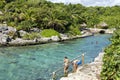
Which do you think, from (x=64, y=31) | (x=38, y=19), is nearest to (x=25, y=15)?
(x=38, y=19)

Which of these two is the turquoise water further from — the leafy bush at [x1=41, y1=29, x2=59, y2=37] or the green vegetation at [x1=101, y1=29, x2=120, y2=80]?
the leafy bush at [x1=41, y1=29, x2=59, y2=37]

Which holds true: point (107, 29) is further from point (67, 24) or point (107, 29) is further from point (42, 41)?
point (42, 41)

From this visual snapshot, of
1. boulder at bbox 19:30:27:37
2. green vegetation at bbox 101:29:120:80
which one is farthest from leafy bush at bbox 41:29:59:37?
green vegetation at bbox 101:29:120:80

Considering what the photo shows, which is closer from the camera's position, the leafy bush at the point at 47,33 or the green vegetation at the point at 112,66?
the green vegetation at the point at 112,66

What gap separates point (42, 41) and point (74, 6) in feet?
251

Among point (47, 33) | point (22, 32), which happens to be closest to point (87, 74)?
point (22, 32)

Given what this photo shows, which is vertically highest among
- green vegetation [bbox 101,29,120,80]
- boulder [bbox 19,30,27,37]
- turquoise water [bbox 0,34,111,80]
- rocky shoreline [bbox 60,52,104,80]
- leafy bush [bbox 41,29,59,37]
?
green vegetation [bbox 101,29,120,80]

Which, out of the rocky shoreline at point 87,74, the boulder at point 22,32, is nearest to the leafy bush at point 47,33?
the boulder at point 22,32

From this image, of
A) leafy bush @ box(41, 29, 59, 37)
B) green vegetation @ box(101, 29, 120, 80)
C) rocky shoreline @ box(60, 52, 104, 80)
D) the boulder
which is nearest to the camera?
green vegetation @ box(101, 29, 120, 80)

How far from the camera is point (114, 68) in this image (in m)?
23.2

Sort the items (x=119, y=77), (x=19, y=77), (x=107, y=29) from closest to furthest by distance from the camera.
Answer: (x=119, y=77) < (x=19, y=77) < (x=107, y=29)

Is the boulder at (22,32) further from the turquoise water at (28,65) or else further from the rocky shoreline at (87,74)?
the rocky shoreline at (87,74)

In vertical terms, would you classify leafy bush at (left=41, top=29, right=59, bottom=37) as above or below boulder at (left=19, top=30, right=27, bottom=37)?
below

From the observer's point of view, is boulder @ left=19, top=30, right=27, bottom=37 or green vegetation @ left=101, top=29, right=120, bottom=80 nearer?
green vegetation @ left=101, top=29, right=120, bottom=80
